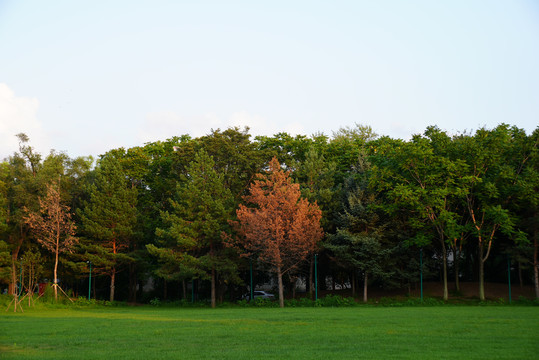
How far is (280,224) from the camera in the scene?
1518 inches

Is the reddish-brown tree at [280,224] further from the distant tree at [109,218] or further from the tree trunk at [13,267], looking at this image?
the tree trunk at [13,267]

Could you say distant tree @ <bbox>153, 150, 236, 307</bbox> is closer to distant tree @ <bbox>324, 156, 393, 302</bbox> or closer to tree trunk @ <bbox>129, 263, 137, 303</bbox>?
tree trunk @ <bbox>129, 263, 137, 303</bbox>

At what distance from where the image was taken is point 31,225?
42406mm

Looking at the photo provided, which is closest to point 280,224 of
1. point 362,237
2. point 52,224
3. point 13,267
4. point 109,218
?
point 362,237

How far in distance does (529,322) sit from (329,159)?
32.1 metres

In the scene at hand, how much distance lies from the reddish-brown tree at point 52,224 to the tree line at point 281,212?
0.17m

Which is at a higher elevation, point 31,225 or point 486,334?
point 31,225

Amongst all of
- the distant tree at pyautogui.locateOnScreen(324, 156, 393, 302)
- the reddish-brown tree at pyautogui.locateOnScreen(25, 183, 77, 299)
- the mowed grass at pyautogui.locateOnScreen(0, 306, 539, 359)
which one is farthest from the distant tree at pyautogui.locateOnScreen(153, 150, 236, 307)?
the mowed grass at pyautogui.locateOnScreen(0, 306, 539, 359)

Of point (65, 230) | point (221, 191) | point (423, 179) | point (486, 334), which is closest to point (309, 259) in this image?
point (221, 191)

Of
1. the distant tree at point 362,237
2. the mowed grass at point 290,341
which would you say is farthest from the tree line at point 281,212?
the mowed grass at point 290,341

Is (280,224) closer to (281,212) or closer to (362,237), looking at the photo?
(281,212)

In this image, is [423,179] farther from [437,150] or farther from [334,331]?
[334,331]

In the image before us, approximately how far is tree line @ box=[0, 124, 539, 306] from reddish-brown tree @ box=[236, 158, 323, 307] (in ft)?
0.36

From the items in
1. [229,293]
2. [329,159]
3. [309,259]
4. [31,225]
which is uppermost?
[329,159]
